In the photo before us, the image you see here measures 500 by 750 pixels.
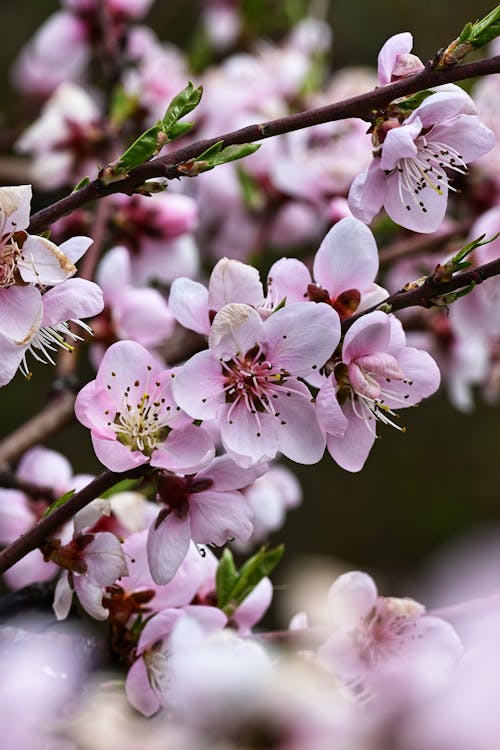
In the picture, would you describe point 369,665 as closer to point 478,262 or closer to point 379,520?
point 478,262

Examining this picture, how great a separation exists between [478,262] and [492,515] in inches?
69.8

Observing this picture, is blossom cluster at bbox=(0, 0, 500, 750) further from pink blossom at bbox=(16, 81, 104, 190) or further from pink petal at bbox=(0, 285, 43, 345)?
pink blossom at bbox=(16, 81, 104, 190)

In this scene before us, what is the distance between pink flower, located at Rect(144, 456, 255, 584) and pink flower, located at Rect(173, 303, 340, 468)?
3 centimetres

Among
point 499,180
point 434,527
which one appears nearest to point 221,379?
point 499,180

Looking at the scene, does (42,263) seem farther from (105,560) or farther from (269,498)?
(269,498)

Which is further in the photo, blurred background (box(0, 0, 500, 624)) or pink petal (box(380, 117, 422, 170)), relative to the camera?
blurred background (box(0, 0, 500, 624))

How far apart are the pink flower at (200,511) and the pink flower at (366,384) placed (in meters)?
0.06

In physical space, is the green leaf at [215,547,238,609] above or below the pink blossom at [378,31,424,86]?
below

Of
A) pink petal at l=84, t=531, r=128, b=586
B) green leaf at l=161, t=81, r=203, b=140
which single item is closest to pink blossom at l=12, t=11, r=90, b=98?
green leaf at l=161, t=81, r=203, b=140

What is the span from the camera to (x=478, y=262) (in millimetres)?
853

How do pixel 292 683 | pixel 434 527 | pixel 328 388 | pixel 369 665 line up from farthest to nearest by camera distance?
pixel 434 527 → pixel 369 665 → pixel 328 388 → pixel 292 683

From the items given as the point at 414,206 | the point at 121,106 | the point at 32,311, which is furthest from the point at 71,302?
the point at 121,106

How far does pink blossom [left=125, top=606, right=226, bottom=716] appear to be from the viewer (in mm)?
625

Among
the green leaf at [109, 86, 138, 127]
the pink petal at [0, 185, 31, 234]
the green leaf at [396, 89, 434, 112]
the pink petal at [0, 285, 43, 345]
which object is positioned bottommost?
the green leaf at [109, 86, 138, 127]
